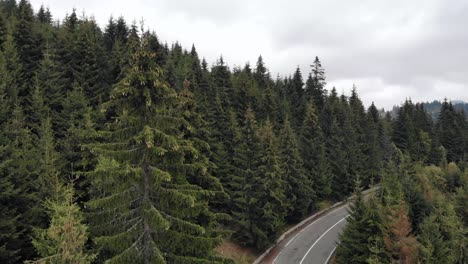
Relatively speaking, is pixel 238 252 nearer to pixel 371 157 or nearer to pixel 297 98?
pixel 371 157

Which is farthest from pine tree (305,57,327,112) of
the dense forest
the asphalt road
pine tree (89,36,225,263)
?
pine tree (89,36,225,263)

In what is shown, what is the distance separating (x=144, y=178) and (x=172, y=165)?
3.44 feet

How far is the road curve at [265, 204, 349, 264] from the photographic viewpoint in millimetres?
36875

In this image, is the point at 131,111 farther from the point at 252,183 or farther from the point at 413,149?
the point at 413,149

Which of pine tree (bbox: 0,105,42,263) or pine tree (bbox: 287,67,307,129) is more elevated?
pine tree (bbox: 287,67,307,129)

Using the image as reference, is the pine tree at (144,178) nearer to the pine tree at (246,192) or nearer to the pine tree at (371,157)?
the pine tree at (246,192)

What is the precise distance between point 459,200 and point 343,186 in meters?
18.0

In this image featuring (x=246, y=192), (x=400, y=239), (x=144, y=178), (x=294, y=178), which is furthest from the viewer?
(x=294, y=178)

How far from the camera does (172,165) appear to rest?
1193cm

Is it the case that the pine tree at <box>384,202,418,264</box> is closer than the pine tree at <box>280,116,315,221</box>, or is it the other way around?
→ the pine tree at <box>384,202,418,264</box>

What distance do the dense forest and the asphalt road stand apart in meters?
2.37

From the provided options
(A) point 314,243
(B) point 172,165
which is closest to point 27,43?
(A) point 314,243

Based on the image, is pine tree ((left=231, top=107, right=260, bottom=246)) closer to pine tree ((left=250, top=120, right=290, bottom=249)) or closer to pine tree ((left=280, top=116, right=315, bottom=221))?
pine tree ((left=250, top=120, right=290, bottom=249))

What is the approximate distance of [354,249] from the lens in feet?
98.4
